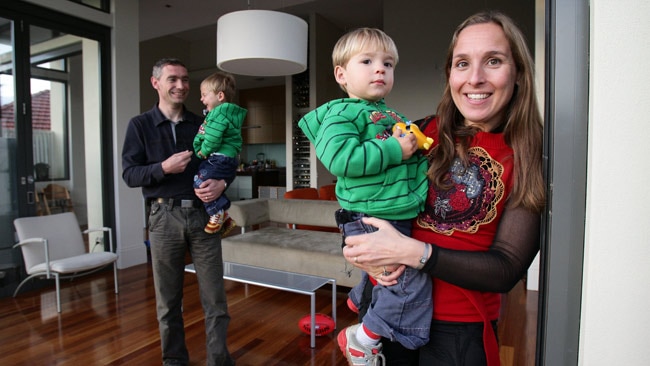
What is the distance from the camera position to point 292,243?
3947 mm

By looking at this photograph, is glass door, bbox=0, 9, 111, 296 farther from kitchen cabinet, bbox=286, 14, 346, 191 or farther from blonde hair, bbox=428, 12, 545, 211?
blonde hair, bbox=428, 12, 545, 211

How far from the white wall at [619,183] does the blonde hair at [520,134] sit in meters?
0.23

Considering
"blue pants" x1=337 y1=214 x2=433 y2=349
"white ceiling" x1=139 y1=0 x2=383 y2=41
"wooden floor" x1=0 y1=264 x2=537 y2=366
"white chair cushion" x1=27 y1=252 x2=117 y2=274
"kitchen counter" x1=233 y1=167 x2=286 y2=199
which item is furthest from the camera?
"kitchen counter" x1=233 y1=167 x2=286 y2=199

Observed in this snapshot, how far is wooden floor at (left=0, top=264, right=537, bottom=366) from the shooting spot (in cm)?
Answer: 264

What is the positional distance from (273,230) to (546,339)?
403 centimetres

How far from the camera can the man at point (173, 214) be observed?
227 centimetres

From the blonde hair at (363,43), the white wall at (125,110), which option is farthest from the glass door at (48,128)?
the blonde hair at (363,43)

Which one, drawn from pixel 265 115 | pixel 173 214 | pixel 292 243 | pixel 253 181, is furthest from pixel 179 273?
pixel 265 115

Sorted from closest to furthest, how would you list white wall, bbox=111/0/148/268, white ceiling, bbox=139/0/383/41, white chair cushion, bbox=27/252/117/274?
white chair cushion, bbox=27/252/117/274 < white wall, bbox=111/0/148/268 < white ceiling, bbox=139/0/383/41

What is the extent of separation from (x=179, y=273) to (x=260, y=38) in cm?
187

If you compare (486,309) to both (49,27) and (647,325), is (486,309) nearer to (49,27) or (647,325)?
(647,325)

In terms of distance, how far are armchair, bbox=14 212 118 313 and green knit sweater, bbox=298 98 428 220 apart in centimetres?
345

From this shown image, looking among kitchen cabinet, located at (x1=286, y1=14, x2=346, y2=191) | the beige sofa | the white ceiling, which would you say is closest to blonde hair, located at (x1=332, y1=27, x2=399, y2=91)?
the beige sofa

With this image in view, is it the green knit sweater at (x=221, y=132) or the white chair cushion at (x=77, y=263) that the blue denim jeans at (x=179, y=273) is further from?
the white chair cushion at (x=77, y=263)
